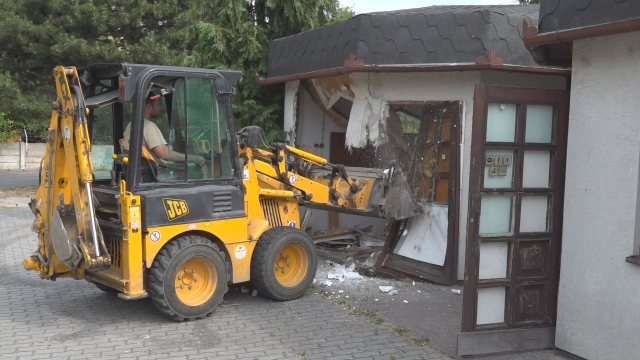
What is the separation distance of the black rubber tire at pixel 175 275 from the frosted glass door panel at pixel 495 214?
279 centimetres

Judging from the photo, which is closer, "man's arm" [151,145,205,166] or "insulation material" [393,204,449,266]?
"man's arm" [151,145,205,166]

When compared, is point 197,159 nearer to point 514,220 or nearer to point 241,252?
point 241,252

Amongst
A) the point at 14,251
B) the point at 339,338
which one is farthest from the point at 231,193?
the point at 14,251

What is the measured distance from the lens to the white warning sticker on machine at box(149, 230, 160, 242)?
19.9ft

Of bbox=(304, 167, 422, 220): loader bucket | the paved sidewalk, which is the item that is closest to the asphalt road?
the paved sidewalk

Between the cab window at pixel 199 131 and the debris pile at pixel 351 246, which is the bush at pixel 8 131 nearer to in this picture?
the debris pile at pixel 351 246

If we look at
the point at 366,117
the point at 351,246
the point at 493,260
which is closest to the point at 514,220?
the point at 493,260

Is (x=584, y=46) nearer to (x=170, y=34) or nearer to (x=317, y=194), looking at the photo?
(x=317, y=194)

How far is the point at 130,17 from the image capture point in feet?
55.3

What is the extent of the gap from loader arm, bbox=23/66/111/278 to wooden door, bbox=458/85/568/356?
3452 mm

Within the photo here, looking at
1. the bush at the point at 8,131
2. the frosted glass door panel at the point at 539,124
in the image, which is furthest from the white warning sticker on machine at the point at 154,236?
the bush at the point at 8,131

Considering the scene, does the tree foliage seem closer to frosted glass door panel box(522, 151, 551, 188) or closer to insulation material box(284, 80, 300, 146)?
insulation material box(284, 80, 300, 146)

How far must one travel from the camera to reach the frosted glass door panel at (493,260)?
5.34 m

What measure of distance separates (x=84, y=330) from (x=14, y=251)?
4624 millimetres
